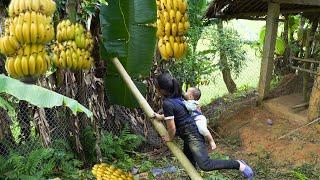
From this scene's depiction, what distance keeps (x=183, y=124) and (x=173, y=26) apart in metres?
1.63

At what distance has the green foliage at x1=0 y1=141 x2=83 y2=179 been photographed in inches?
210

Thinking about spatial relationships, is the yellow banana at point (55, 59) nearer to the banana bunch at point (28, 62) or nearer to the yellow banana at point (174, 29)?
the banana bunch at point (28, 62)

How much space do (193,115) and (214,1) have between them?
4916 millimetres

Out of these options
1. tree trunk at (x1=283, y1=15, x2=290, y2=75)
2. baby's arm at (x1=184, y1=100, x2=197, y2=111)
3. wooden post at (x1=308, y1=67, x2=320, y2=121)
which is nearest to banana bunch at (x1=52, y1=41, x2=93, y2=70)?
baby's arm at (x1=184, y1=100, x2=197, y2=111)

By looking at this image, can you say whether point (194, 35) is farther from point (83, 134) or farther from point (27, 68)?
point (27, 68)

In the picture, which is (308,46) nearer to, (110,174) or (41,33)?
(110,174)

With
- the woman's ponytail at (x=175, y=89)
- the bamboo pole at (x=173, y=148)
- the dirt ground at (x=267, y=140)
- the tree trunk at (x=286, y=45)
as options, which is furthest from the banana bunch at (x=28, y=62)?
the tree trunk at (x=286, y=45)

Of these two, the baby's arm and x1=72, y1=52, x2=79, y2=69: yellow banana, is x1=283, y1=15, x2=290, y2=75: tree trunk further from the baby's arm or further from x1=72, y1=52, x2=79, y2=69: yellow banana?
x1=72, y1=52, x2=79, y2=69: yellow banana

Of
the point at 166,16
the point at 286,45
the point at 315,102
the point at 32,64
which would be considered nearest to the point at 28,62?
the point at 32,64

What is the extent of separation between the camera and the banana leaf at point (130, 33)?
3.20 metres

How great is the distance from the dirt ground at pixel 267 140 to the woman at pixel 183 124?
2275 millimetres

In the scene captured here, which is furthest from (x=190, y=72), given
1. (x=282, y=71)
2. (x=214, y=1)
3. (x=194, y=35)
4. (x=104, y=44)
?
(x=104, y=44)

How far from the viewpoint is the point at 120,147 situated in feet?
23.1

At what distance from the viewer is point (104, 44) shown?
10.7 feet
